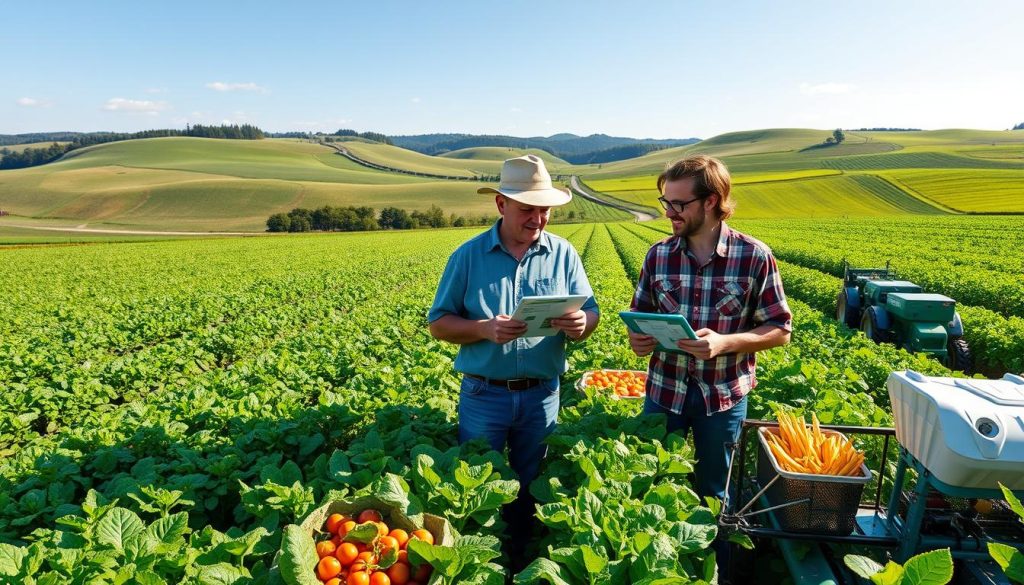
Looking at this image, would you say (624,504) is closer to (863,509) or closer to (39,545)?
(863,509)

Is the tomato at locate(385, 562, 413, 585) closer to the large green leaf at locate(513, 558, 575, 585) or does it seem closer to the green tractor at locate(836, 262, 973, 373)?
the large green leaf at locate(513, 558, 575, 585)

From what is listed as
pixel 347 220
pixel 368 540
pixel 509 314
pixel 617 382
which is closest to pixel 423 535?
pixel 368 540

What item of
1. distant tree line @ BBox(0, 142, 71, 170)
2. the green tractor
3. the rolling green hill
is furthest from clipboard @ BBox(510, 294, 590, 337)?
distant tree line @ BBox(0, 142, 71, 170)

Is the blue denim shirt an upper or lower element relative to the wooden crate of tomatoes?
upper

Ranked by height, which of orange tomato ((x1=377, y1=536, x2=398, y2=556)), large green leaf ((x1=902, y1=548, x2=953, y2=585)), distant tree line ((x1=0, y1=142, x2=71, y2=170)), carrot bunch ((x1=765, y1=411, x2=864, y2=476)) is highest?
distant tree line ((x1=0, y1=142, x2=71, y2=170))

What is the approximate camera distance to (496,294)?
10.9 ft

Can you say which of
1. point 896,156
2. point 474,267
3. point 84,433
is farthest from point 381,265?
point 896,156

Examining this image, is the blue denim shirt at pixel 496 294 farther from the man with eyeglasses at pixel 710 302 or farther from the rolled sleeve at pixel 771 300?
the rolled sleeve at pixel 771 300

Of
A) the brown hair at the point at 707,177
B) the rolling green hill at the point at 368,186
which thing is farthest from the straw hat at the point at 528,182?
the rolling green hill at the point at 368,186

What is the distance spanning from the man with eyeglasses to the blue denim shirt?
52 cm

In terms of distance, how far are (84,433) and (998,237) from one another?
111 ft

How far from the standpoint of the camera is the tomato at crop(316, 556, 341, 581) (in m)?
2.10

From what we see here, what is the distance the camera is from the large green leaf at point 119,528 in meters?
2.42

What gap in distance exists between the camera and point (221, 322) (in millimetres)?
12672
